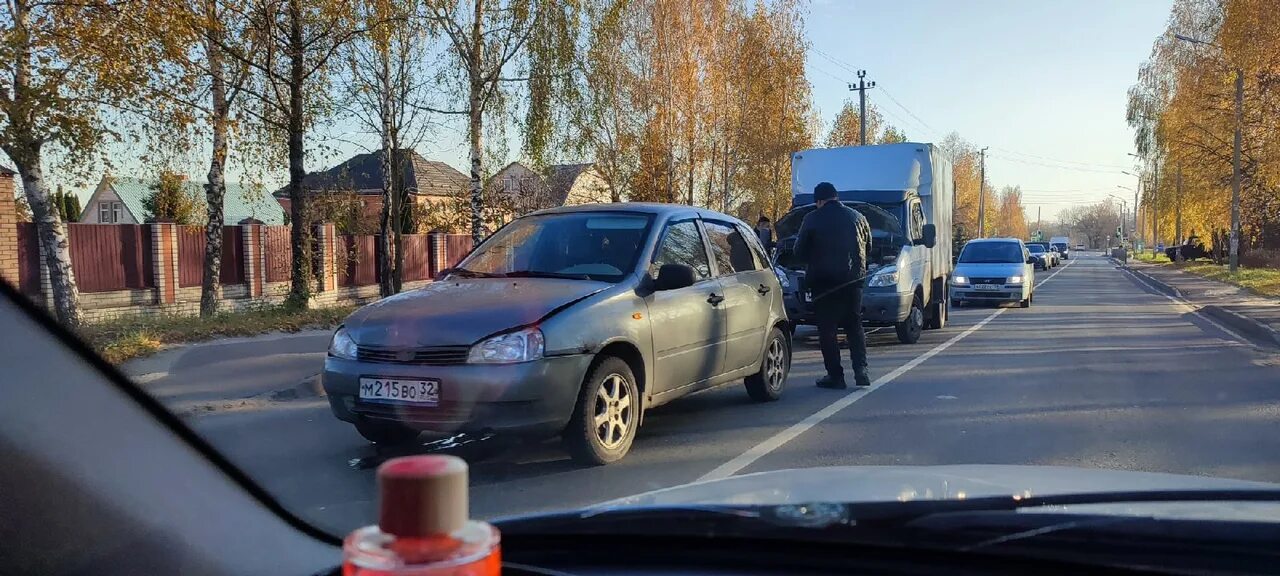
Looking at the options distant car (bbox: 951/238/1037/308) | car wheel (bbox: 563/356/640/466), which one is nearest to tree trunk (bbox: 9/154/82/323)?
car wheel (bbox: 563/356/640/466)

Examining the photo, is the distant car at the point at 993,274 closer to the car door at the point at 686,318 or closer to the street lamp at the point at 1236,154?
the street lamp at the point at 1236,154

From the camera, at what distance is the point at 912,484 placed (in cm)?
267

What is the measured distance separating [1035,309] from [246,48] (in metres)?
16.2

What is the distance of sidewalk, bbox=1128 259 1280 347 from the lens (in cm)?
1439

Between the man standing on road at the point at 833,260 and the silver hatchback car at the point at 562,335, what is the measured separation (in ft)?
3.74

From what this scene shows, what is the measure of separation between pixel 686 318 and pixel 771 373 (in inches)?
72.9

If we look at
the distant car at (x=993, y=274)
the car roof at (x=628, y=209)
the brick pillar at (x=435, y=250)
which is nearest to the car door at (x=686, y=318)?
the car roof at (x=628, y=209)

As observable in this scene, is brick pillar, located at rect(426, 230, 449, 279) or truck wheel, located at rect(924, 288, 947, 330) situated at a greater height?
brick pillar, located at rect(426, 230, 449, 279)

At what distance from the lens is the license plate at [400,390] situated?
4.98m

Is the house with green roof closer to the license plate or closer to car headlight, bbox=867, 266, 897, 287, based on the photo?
the license plate

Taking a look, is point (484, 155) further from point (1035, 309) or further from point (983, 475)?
point (983, 475)

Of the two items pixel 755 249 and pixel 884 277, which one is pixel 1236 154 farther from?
pixel 755 249

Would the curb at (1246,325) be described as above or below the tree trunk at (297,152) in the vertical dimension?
below

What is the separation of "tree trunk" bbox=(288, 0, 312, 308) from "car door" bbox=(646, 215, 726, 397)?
8945 millimetres
